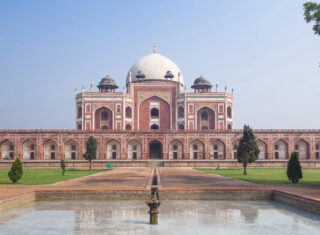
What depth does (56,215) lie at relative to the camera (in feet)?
25.2

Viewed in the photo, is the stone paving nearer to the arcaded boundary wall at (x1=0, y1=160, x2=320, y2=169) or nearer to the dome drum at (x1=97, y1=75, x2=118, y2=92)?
the arcaded boundary wall at (x1=0, y1=160, x2=320, y2=169)

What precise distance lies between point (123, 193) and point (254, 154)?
447 inches

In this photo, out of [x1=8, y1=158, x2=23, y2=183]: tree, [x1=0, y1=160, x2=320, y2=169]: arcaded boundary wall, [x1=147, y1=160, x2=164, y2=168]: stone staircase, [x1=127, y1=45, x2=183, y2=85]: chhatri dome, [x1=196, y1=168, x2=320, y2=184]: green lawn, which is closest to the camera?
[x1=8, y1=158, x2=23, y2=183]: tree

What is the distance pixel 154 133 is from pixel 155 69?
12.9m

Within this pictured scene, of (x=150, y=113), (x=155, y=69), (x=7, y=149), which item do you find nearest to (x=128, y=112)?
(x=150, y=113)

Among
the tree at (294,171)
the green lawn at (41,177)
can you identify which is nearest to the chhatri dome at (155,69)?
the green lawn at (41,177)

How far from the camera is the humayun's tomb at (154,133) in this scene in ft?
104

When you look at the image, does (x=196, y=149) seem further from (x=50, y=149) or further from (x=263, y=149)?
(x=50, y=149)

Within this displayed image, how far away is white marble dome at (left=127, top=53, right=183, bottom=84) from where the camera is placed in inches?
1661

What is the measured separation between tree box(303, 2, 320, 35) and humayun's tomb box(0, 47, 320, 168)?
51.0 ft

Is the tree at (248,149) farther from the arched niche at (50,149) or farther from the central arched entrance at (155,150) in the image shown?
the arched niche at (50,149)

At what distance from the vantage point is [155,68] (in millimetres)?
42656

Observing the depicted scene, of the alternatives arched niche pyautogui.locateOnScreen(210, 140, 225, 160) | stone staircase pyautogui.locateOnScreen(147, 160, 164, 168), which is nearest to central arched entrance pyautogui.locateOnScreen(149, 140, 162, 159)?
arched niche pyautogui.locateOnScreen(210, 140, 225, 160)

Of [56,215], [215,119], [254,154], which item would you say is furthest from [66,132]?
[56,215]
